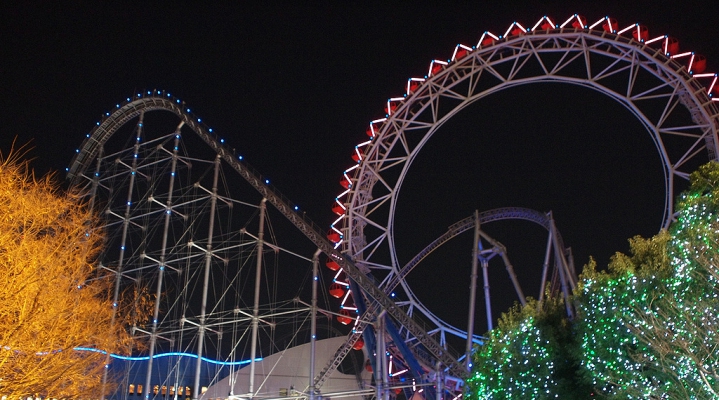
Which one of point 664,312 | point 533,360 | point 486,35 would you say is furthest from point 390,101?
point 664,312

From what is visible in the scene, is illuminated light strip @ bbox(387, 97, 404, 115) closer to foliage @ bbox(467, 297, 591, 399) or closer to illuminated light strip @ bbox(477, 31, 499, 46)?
illuminated light strip @ bbox(477, 31, 499, 46)

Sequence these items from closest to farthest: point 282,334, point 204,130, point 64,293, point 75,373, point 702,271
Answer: point 702,271 < point 75,373 < point 64,293 < point 204,130 < point 282,334

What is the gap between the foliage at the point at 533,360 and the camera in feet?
47.3

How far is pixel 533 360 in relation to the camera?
14695mm

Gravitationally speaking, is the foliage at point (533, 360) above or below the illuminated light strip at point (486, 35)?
below

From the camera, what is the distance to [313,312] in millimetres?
22250

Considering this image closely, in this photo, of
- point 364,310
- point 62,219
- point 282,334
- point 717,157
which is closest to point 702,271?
point 717,157

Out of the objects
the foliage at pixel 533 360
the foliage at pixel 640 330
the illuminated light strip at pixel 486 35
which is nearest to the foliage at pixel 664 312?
the foliage at pixel 640 330

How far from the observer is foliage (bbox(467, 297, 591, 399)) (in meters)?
14.4

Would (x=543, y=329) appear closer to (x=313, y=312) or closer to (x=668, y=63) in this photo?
(x=313, y=312)

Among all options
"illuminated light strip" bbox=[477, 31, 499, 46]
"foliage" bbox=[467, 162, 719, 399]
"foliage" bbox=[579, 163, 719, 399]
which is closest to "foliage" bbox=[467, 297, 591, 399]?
"foliage" bbox=[467, 162, 719, 399]

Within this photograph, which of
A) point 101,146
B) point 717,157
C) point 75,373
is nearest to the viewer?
point 75,373

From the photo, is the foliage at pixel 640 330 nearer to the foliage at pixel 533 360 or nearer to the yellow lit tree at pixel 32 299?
the foliage at pixel 533 360

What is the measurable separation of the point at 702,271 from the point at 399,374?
651 inches
